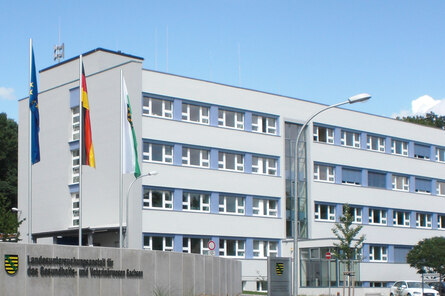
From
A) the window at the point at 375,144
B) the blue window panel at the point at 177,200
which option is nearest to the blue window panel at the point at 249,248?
the blue window panel at the point at 177,200

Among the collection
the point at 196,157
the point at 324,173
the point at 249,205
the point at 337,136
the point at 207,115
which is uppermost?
the point at 207,115

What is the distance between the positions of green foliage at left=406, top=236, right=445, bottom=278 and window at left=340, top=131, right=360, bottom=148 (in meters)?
9.23

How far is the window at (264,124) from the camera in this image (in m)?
53.2

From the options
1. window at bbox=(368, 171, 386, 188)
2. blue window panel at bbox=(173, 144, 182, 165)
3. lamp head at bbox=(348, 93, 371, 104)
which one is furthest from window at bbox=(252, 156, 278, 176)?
lamp head at bbox=(348, 93, 371, 104)

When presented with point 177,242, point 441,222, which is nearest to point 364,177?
point 441,222

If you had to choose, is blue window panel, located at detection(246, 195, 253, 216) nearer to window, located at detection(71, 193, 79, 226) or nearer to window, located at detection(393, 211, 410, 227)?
window, located at detection(71, 193, 79, 226)

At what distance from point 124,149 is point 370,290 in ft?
93.8

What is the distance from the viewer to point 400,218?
63.3 m

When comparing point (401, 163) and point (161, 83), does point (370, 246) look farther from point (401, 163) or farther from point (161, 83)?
point (161, 83)

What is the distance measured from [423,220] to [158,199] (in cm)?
2924

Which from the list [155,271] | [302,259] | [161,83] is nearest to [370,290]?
[302,259]

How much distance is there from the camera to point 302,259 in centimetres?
Answer: 5328

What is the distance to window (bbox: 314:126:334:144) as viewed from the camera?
189 ft

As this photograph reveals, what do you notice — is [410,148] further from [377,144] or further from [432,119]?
[432,119]
